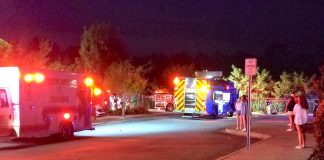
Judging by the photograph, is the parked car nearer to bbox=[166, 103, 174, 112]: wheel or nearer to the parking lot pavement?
bbox=[166, 103, 174, 112]: wheel

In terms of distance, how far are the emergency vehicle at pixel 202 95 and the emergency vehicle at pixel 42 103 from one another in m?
15.5

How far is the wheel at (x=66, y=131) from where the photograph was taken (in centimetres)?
2236

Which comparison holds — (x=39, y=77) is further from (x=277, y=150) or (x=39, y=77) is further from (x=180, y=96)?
(x=180, y=96)

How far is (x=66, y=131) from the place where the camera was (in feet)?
74.3

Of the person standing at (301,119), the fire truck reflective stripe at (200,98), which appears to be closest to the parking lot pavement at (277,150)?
the person standing at (301,119)

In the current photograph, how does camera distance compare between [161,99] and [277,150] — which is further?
[161,99]

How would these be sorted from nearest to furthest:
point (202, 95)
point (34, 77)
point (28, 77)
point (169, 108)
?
point (28, 77) → point (34, 77) → point (202, 95) → point (169, 108)

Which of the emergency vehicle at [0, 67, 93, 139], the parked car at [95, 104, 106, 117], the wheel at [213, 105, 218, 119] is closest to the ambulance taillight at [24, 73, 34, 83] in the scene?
the emergency vehicle at [0, 67, 93, 139]

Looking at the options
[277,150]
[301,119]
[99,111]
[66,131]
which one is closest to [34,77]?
[66,131]

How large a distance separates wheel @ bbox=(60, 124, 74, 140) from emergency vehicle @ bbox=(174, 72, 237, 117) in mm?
17091

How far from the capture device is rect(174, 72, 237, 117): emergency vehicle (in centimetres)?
3888

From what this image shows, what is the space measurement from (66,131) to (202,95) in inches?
692

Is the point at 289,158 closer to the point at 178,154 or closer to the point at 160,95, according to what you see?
the point at 178,154

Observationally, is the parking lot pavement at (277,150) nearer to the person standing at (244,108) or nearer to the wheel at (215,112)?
the person standing at (244,108)
